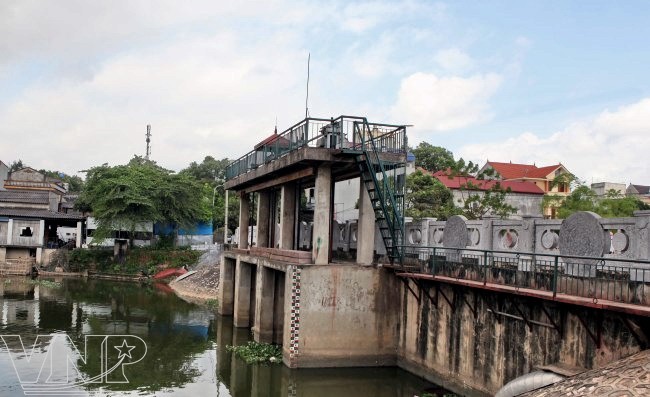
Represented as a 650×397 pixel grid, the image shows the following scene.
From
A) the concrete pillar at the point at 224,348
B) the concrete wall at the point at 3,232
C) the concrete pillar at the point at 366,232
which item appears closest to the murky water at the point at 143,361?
the concrete pillar at the point at 224,348

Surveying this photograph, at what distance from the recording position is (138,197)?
47906 mm

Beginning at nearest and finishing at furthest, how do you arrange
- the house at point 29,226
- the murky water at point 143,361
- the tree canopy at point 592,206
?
the murky water at point 143,361
the tree canopy at point 592,206
the house at point 29,226

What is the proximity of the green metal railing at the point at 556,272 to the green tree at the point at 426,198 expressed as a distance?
22814 millimetres

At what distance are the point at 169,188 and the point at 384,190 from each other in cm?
3548

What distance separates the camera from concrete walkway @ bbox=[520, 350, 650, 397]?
8.23m

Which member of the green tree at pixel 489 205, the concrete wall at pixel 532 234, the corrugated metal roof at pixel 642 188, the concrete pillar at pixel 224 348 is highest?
the corrugated metal roof at pixel 642 188

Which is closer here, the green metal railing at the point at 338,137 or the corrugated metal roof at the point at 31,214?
the green metal railing at the point at 338,137

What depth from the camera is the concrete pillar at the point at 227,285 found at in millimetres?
29203

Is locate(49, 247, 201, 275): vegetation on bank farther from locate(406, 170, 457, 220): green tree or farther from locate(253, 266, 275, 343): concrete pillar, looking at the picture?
locate(253, 266, 275, 343): concrete pillar

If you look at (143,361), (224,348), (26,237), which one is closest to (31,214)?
(26,237)

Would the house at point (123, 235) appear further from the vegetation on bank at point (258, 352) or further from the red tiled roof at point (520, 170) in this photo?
the red tiled roof at point (520, 170)

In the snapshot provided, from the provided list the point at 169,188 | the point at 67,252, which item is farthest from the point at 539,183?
the point at 67,252

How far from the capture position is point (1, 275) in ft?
155

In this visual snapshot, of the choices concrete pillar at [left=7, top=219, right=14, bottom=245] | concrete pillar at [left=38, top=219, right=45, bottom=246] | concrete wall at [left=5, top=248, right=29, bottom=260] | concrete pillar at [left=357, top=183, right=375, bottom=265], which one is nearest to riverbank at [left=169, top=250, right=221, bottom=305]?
concrete pillar at [left=38, top=219, right=45, bottom=246]
